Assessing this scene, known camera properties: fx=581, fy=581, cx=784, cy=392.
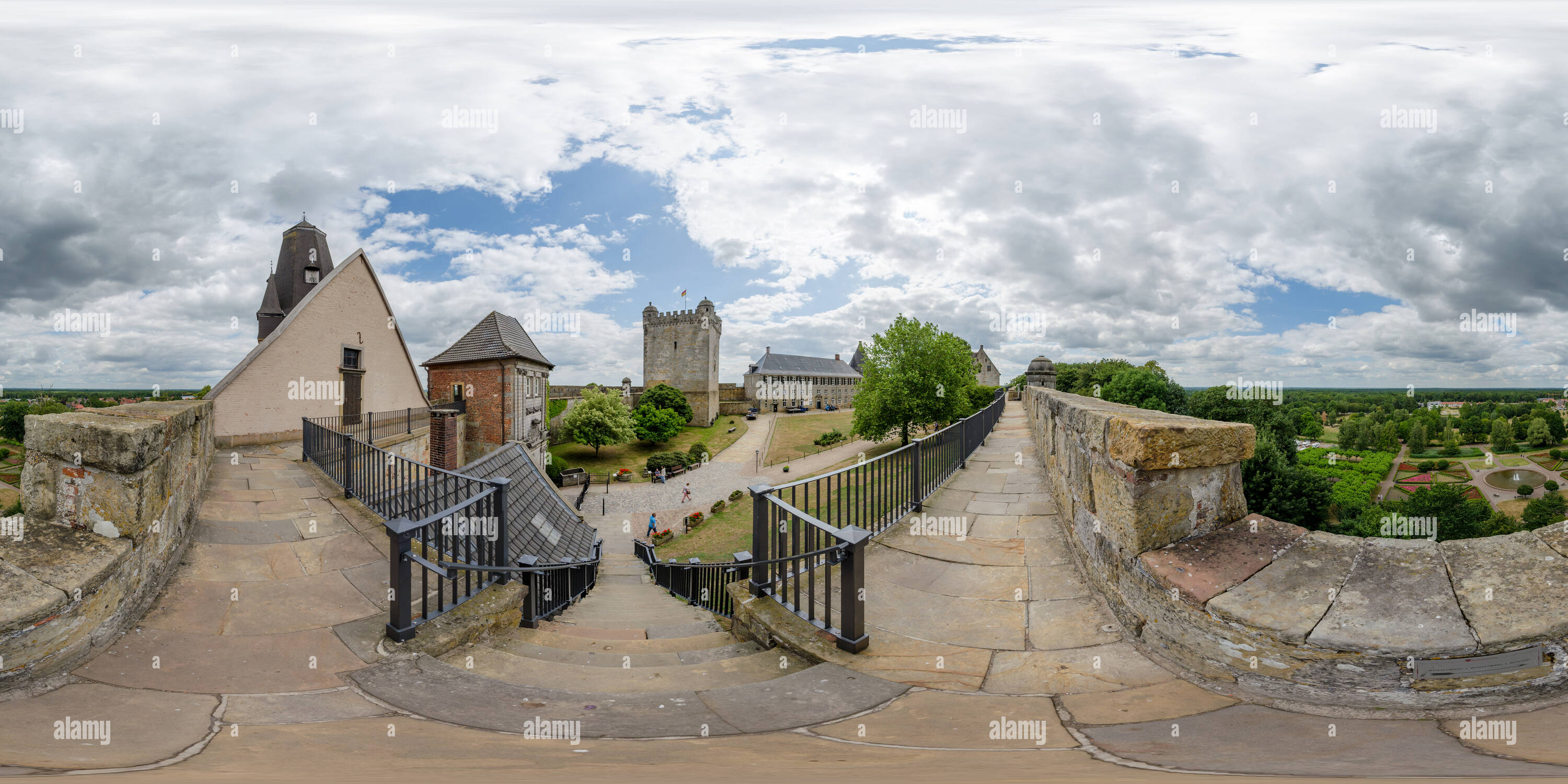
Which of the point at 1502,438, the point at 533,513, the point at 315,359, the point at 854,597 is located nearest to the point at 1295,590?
the point at 854,597

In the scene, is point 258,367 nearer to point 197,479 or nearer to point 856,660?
point 197,479

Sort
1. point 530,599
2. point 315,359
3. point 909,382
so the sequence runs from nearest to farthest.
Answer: point 530,599, point 315,359, point 909,382

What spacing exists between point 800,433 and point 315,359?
40.0m

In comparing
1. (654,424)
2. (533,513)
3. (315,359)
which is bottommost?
(654,424)

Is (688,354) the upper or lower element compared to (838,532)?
upper

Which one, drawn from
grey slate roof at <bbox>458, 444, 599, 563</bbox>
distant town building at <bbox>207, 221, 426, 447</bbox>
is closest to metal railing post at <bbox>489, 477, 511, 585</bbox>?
grey slate roof at <bbox>458, 444, 599, 563</bbox>

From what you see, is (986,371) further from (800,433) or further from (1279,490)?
(1279,490)

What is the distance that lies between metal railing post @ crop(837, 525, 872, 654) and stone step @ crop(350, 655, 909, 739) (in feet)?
0.81

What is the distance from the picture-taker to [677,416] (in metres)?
55.6

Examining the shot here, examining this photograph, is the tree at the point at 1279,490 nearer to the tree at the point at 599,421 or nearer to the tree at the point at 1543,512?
the tree at the point at 1543,512

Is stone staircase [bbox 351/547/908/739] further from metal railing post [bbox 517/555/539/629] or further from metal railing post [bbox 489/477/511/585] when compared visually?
metal railing post [bbox 489/477/511/585]

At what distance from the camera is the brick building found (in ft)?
72.4

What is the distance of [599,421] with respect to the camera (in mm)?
41812

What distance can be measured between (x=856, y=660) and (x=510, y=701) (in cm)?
216
